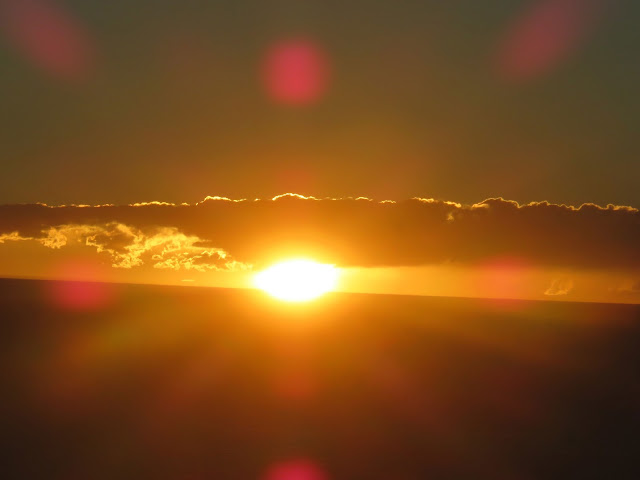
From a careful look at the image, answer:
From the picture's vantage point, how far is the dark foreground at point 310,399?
25953 mm

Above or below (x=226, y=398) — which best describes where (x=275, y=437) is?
below

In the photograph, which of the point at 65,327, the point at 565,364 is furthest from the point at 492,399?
the point at 65,327

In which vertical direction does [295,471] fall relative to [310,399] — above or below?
below

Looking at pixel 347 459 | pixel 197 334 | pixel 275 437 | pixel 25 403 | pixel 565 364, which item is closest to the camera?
pixel 347 459

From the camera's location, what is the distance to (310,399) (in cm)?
3438

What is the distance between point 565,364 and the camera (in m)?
45.0

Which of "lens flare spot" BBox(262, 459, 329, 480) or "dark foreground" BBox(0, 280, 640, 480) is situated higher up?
"dark foreground" BBox(0, 280, 640, 480)

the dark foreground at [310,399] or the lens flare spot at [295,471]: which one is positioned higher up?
the dark foreground at [310,399]

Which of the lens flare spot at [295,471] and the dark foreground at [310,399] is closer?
the lens flare spot at [295,471]

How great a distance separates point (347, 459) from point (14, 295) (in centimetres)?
5896

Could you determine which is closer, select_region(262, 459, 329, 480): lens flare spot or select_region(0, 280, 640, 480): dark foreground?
select_region(262, 459, 329, 480): lens flare spot

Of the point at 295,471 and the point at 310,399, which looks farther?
the point at 310,399

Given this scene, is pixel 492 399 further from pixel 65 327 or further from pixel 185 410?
pixel 65 327

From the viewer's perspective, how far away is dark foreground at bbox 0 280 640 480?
2595cm
